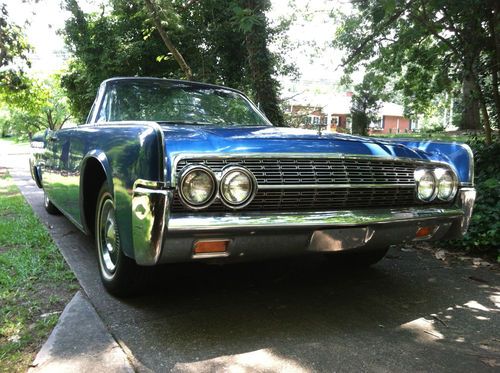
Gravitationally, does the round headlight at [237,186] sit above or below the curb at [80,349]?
above

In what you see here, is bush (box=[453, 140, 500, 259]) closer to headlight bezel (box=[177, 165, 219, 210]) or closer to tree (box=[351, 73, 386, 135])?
headlight bezel (box=[177, 165, 219, 210])

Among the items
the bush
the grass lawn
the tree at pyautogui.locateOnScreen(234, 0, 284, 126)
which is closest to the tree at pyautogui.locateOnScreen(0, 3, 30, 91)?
the tree at pyautogui.locateOnScreen(234, 0, 284, 126)

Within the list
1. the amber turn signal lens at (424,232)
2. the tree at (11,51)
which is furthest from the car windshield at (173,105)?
the tree at (11,51)

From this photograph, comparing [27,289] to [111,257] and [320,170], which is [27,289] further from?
[320,170]

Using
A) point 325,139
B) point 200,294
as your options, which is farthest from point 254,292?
point 325,139

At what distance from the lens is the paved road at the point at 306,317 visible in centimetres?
238

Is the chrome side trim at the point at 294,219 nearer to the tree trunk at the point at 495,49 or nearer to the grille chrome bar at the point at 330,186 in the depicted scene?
the grille chrome bar at the point at 330,186

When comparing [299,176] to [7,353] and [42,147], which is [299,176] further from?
[42,147]

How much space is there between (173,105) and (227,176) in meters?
1.79

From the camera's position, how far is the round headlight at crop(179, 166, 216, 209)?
2354mm

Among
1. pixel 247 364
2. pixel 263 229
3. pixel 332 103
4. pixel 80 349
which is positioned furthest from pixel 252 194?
pixel 332 103

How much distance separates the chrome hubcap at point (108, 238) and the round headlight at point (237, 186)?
101 centimetres

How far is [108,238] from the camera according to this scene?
3252mm

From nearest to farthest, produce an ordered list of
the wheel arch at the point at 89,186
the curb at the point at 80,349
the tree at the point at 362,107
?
1. the curb at the point at 80,349
2. the wheel arch at the point at 89,186
3. the tree at the point at 362,107
